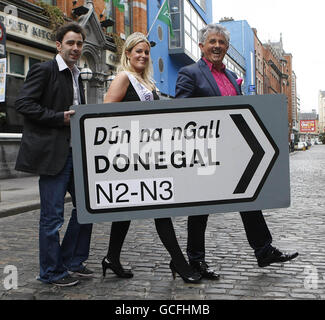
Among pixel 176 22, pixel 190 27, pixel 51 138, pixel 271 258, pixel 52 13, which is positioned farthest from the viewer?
pixel 190 27

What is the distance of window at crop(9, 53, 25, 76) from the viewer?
599 inches

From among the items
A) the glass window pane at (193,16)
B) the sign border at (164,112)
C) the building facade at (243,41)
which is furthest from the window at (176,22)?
the building facade at (243,41)

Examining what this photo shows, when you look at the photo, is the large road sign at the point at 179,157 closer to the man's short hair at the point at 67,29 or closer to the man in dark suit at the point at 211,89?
the man in dark suit at the point at 211,89

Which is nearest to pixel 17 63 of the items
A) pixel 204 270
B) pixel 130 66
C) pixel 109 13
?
pixel 109 13

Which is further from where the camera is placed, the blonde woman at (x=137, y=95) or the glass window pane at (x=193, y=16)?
the glass window pane at (x=193, y=16)

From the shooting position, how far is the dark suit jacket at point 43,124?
3.26 m

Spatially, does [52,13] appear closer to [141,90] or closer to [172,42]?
[172,42]

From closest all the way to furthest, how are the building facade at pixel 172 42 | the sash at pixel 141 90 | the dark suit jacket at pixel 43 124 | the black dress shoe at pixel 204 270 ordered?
the dark suit jacket at pixel 43 124, the sash at pixel 141 90, the black dress shoe at pixel 204 270, the building facade at pixel 172 42

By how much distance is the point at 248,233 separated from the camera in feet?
12.1

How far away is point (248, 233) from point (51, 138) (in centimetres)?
167

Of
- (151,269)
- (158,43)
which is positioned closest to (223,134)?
(151,269)

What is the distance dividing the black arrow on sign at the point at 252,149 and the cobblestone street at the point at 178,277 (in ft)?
2.43

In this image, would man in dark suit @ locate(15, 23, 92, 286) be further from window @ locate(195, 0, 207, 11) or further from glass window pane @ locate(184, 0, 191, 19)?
window @ locate(195, 0, 207, 11)

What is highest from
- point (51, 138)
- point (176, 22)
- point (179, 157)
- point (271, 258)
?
point (176, 22)
